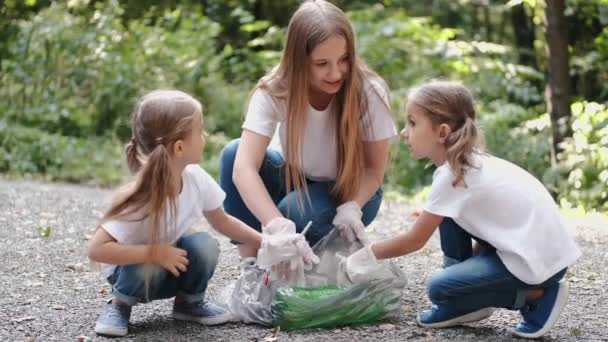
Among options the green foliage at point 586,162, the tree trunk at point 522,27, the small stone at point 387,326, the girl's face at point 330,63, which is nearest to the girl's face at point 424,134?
the girl's face at point 330,63

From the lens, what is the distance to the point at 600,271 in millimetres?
3678

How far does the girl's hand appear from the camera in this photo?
2559mm

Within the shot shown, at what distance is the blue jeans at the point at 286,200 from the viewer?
10.0 ft

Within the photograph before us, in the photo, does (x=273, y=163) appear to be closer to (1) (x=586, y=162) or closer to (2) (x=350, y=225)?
(2) (x=350, y=225)

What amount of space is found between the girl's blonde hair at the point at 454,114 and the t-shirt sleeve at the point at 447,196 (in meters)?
0.02

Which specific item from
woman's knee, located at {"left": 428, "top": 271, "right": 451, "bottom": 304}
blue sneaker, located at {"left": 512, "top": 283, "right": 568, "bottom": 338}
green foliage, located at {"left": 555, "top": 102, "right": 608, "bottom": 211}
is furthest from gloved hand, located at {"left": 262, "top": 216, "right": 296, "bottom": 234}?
green foliage, located at {"left": 555, "top": 102, "right": 608, "bottom": 211}

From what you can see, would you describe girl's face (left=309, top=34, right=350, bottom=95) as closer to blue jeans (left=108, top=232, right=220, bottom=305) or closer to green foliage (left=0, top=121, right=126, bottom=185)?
blue jeans (left=108, top=232, right=220, bottom=305)

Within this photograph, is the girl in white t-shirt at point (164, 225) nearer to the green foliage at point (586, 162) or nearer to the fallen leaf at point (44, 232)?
the fallen leaf at point (44, 232)

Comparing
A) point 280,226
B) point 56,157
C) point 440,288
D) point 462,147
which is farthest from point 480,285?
point 56,157

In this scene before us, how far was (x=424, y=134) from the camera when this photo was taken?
2697 millimetres

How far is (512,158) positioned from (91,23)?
15.4ft

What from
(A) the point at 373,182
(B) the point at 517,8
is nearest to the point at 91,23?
(B) the point at 517,8

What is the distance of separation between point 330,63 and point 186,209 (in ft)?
2.33

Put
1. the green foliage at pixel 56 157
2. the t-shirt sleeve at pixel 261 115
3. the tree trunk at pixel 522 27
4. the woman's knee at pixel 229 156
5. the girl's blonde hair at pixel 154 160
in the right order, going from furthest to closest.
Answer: the tree trunk at pixel 522 27 → the green foliage at pixel 56 157 → the woman's knee at pixel 229 156 → the t-shirt sleeve at pixel 261 115 → the girl's blonde hair at pixel 154 160
